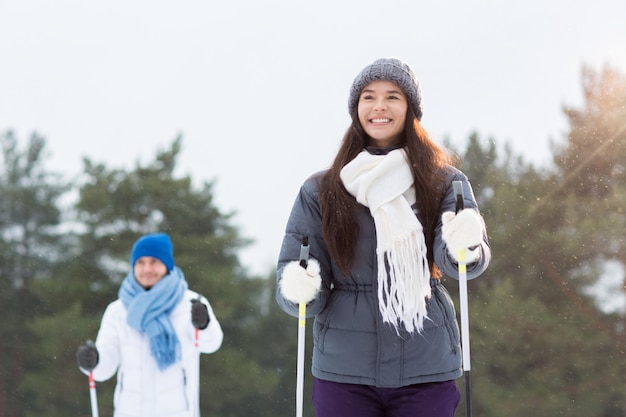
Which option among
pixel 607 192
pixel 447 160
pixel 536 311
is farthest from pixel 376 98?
pixel 607 192

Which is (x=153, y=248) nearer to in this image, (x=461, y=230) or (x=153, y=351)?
(x=153, y=351)

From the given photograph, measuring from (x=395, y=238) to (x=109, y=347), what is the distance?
278 centimetres

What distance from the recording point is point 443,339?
2.26 meters

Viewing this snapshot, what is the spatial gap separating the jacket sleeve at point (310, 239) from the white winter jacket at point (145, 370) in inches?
85.6

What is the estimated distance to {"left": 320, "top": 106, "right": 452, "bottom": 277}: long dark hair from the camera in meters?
2.28

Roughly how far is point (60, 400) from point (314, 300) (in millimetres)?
16966

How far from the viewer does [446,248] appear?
7.42ft

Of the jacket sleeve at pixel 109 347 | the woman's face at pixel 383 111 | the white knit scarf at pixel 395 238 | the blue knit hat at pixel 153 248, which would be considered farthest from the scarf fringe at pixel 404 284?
the blue knit hat at pixel 153 248

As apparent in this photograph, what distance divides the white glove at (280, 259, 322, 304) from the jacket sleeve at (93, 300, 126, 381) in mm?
2477

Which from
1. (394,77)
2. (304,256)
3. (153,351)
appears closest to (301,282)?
(304,256)

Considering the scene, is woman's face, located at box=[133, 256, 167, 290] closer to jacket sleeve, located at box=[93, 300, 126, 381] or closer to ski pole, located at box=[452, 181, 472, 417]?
jacket sleeve, located at box=[93, 300, 126, 381]

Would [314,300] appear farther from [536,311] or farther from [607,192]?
[607,192]

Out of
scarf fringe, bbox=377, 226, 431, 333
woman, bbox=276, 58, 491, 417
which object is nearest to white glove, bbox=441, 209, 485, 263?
woman, bbox=276, 58, 491, 417

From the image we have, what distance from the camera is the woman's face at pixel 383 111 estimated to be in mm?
2445
